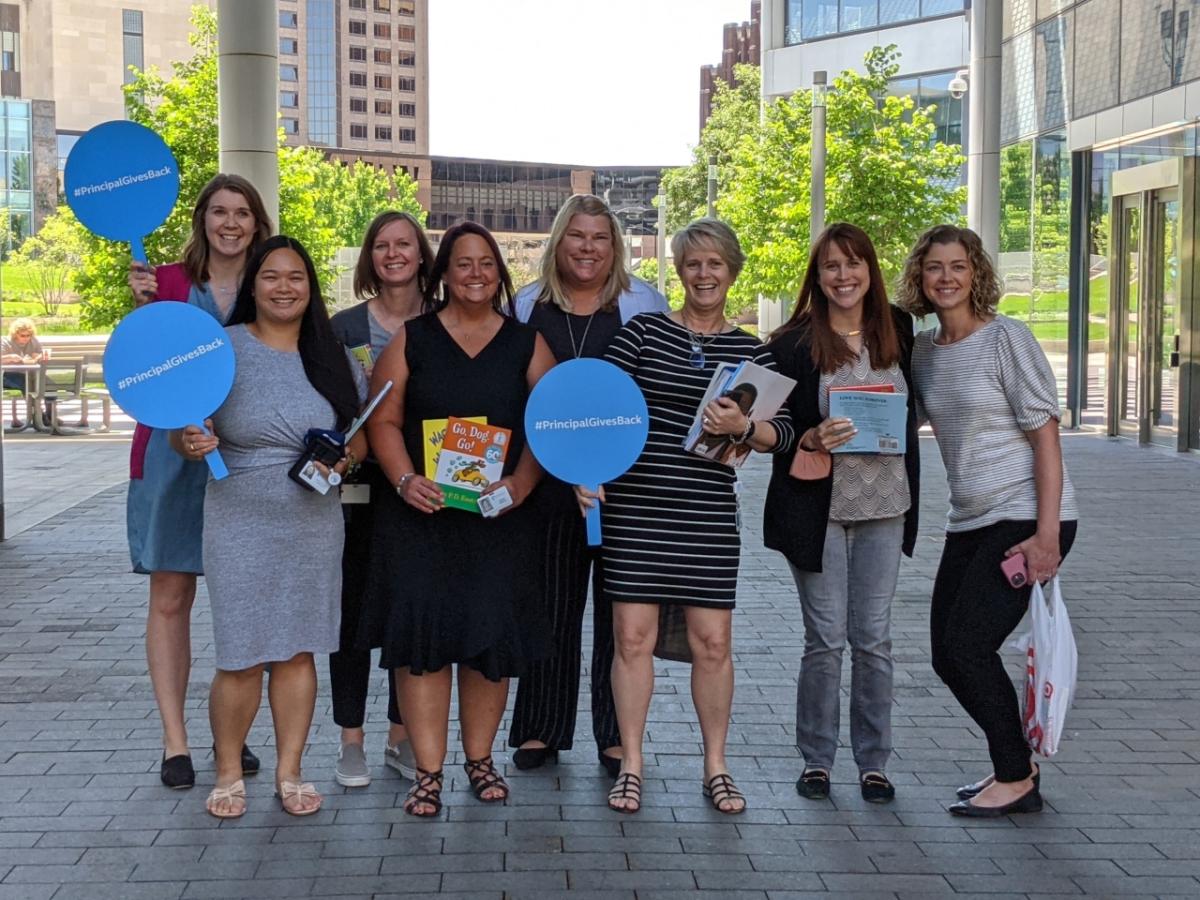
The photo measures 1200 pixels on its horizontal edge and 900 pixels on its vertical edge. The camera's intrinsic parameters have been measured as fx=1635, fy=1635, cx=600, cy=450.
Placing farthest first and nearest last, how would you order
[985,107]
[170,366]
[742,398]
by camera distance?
[985,107], [742,398], [170,366]

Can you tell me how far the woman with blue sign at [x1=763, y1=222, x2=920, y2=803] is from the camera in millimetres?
5383

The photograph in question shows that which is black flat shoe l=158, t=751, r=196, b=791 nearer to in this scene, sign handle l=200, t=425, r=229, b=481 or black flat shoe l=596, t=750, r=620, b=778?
sign handle l=200, t=425, r=229, b=481

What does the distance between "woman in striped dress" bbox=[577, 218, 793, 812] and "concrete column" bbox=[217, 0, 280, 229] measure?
21.5 ft

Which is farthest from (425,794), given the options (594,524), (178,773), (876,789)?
(876,789)

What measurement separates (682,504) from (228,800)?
68.8 inches

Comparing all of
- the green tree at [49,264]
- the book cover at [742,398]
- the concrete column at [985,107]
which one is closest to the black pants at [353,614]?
the book cover at [742,398]

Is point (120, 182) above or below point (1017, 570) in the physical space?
above

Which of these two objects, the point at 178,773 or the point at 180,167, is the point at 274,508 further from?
the point at 180,167

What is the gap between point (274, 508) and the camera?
16.9 feet

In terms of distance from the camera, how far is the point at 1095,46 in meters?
21.9

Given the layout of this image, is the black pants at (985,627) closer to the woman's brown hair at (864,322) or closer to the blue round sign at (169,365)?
the woman's brown hair at (864,322)

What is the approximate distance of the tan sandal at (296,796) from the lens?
5250mm

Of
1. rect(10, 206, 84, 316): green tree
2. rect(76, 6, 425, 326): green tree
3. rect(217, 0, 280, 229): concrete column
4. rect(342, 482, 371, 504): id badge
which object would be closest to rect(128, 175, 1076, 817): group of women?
rect(342, 482, 371, 504): id badge

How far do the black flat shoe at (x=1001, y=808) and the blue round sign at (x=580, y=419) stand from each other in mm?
1572
